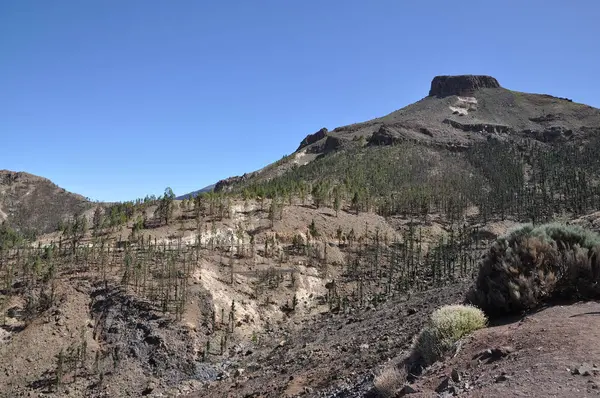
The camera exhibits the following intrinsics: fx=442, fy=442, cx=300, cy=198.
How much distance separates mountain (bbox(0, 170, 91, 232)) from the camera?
90188 mm

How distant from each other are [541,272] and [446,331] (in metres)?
2.59

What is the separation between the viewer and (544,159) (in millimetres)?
86750

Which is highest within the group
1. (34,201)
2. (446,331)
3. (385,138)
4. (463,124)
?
(463,124)

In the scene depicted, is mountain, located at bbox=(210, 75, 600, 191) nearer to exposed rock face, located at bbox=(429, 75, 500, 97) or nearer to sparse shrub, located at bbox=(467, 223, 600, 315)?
exposed rock face, located at bbox=(429, 75, 500, 97)

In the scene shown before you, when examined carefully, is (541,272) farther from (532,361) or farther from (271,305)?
(271,305)

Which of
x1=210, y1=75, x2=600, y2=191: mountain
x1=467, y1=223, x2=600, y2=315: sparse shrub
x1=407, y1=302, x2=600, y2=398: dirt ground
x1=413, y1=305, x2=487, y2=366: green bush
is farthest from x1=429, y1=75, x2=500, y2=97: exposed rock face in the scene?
x1=407, y1=302, x2=600, y2=398: dirt ground

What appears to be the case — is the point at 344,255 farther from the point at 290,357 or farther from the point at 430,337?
the point at 430,337

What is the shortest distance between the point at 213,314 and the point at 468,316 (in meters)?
16.6

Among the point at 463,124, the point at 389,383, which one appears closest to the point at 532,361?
the point at 389,383

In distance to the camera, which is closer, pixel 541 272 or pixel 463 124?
pixel 541 272

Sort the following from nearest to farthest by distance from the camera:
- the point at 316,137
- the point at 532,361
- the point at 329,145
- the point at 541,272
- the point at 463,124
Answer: the point at 532,361
the point at 541,272
the point at 329,145
the point at 463,124
the point at 316,137

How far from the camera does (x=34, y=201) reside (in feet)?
324

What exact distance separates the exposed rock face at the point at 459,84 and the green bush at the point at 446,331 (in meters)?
153

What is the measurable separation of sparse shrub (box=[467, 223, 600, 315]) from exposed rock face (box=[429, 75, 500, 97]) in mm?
150921
